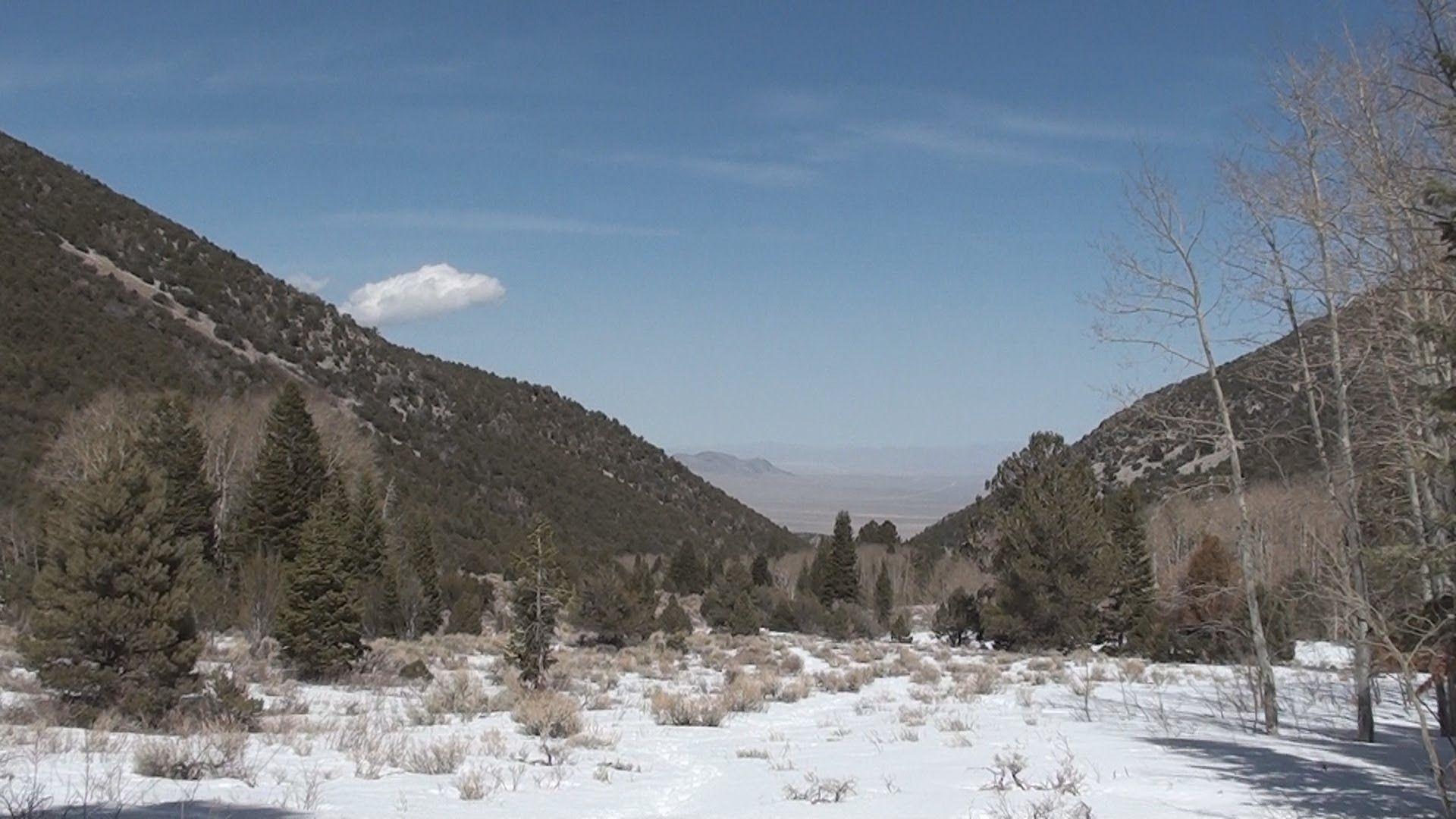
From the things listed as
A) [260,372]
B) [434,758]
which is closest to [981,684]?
[434,758]

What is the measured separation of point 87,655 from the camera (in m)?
11.4

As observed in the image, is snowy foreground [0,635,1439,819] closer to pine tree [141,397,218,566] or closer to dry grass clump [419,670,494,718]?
dry grass clump [419,670,494,718]

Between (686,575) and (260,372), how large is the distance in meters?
26.0

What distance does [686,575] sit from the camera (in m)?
49.3

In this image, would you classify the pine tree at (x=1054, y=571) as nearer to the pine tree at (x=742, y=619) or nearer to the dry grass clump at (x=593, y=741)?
the pine tree at (x=742, y=619)

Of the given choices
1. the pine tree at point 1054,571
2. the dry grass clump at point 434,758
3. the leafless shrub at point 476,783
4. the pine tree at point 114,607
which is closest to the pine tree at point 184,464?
the pine tree at point 114,607

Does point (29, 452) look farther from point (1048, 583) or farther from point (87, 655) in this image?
point (1048, 583)

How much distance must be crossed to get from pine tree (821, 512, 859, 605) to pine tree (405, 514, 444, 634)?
20.4 metres

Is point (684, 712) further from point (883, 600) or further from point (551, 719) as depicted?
point (883, 600)

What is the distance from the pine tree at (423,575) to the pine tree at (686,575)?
14.5 m

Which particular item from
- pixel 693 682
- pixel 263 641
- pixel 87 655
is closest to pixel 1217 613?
pixel 693 682

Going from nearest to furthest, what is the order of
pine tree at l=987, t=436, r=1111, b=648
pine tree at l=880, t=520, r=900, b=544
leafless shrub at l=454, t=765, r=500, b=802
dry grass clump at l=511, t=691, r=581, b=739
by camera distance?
leafless shrub at l=454, t=765, r=500, b=802 < dry grass clump at l=511, t=691, r=581, b=739 < pine tree at l=987, t=436, r=1111, b=648 < pine tree at l=880, t=520, r=900, b=544

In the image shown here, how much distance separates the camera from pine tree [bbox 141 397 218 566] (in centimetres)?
2902

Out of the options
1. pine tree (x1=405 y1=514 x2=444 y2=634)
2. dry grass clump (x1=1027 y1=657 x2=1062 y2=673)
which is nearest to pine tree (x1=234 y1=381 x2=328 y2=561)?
pine tree (x1=405 y1=514 x2=444 y2=634)
